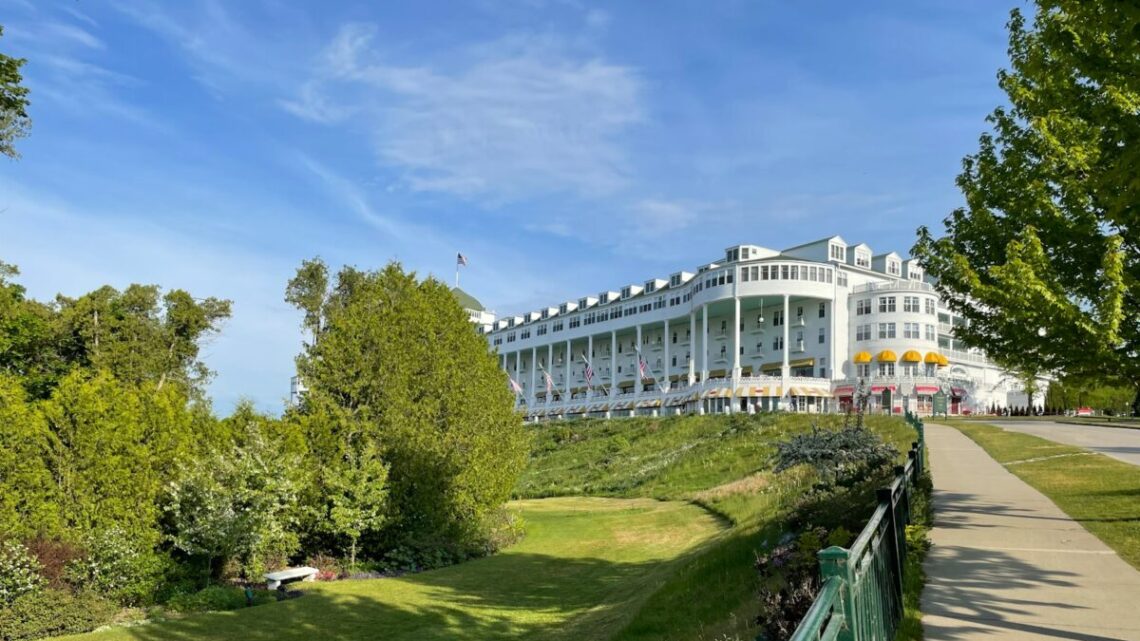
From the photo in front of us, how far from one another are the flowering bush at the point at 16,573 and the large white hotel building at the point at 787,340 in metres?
53.2

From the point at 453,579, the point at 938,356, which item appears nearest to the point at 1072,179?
the point at 453,579

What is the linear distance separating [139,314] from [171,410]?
2561 cm

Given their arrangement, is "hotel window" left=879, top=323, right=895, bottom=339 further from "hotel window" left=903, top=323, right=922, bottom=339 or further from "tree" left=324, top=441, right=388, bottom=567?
"tree" left=324, top=441, right=388, bottom=567

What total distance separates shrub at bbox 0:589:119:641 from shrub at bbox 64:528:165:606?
670mm

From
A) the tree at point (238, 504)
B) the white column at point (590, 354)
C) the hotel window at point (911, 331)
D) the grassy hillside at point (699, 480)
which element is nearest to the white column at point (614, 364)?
the white column at point (590, 354)

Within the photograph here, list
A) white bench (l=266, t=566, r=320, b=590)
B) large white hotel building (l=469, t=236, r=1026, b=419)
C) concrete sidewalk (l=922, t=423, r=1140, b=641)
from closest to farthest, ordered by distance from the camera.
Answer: concrete sidewalk (l=922, t=423, r=1140, b=641), white bench (l=266, t=566, r=320, b=590), large white hotel building (l=469, t=236, r=1026, b=419)

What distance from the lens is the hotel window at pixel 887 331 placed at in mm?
70106

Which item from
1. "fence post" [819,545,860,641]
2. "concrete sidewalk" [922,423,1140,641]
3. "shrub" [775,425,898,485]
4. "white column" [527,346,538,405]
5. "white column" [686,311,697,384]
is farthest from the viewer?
"white column" [527,346,538,405]

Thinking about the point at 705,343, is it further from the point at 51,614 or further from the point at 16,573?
the point at 16,573

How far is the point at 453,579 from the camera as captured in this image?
20094mm

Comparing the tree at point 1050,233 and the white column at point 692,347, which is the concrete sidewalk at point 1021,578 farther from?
the white column at point 692,347

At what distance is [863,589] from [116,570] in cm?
1616

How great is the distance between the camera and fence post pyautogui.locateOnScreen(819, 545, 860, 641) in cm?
416

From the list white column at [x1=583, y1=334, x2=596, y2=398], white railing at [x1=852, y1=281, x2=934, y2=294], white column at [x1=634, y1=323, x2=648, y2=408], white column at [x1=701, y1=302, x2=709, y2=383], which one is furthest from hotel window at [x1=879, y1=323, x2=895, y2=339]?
white column at [x1=583, y1=334, x2=596, y2=398]
